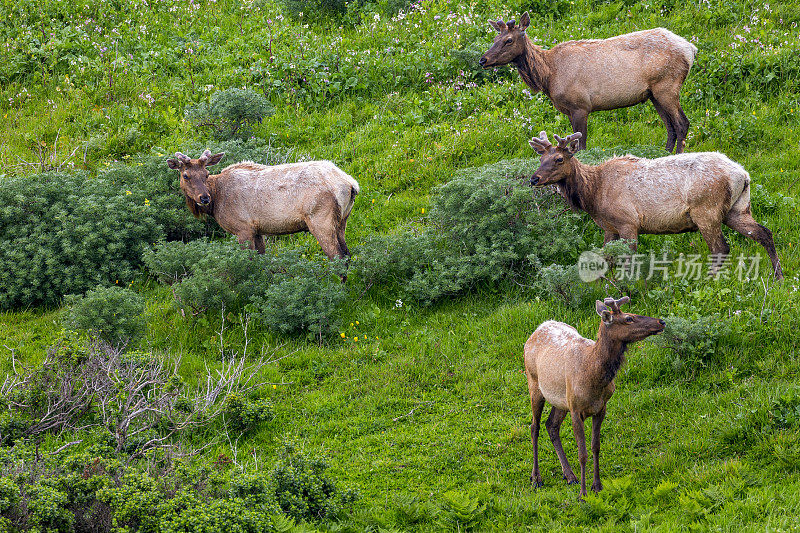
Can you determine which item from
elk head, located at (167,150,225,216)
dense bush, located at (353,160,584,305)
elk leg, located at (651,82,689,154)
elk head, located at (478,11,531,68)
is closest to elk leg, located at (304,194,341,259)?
dense bush, located at (353,160,584,305)

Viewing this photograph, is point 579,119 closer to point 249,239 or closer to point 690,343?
point 690,343

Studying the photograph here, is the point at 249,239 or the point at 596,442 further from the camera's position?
the point at 249,239

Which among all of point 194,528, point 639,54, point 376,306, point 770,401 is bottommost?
point 376,306

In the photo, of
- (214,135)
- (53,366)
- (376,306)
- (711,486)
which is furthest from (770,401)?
Result: (214,135)

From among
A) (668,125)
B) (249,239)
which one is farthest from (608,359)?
(668,125)

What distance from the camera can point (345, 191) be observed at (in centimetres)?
1208

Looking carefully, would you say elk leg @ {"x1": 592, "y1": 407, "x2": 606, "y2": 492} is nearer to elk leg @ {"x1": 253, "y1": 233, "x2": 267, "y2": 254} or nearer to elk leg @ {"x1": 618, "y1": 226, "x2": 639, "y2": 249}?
elk leg @ {"x1": 618, "y1": 226, "x2": 639, "y2": 249}

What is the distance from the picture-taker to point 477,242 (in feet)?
38.9

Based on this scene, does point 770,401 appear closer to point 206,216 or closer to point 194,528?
point 194,528

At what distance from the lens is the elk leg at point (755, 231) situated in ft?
34.1

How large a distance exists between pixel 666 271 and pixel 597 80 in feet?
12.3

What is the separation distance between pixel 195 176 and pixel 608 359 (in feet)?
24.9

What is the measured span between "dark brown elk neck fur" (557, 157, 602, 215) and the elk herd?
0.01 m

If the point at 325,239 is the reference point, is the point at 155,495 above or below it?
above
